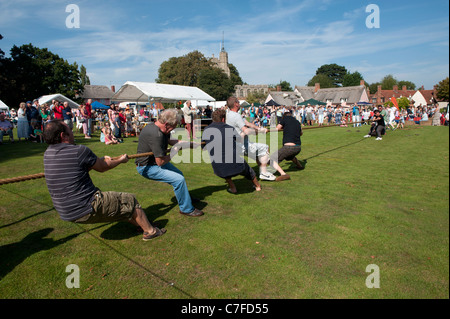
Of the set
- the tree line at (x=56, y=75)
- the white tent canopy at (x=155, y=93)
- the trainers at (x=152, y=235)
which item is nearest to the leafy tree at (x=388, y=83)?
the tree line at (x=56, y=75)

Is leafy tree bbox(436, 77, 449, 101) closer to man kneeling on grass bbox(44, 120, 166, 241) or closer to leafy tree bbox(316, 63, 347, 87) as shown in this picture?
man kneeling on grass bbox(44, 120, 166, 241)

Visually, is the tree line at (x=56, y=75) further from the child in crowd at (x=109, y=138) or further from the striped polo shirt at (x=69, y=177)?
the striped polo shirt at (x=69, y=177)

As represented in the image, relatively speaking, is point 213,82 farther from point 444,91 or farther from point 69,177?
point 69,177

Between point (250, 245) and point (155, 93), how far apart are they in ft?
75.1

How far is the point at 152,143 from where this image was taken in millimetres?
4977

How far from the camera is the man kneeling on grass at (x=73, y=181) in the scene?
3.64m

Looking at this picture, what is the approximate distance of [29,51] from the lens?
48.7m

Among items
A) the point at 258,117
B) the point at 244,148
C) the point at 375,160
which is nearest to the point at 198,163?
the point at 244,148

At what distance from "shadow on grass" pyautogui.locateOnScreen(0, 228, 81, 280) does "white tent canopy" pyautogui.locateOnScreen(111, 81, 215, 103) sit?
20.9 meters

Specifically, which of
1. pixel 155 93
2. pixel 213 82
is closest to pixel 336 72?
pixel 213 82

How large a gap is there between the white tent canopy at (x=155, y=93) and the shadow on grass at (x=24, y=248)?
68.5 feet

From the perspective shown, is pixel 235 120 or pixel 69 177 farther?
pixel 235 120
